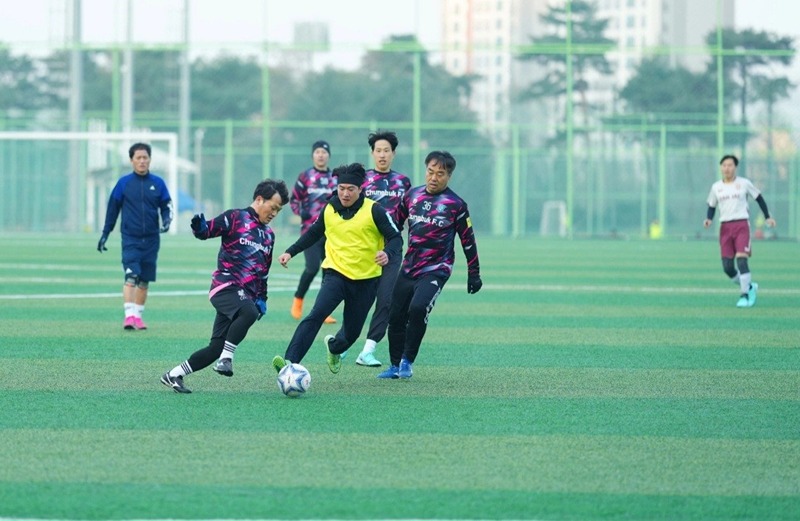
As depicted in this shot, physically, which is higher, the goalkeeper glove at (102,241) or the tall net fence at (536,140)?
the tall net fence at (536,140)

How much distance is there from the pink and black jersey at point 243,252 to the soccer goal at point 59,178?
34.0 metres

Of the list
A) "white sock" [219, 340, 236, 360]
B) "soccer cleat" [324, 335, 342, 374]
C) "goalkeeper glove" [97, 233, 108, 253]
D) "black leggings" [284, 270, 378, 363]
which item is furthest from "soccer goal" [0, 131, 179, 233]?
"white sock" [219, 340, 236, 360]

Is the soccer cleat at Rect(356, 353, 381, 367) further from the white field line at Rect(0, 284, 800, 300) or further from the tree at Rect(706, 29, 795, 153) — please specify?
the tree at Rect(706, 29, 795, 153)

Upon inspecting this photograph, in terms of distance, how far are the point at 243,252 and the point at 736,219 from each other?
30.3 feet

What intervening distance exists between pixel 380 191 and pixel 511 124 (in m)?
35.0

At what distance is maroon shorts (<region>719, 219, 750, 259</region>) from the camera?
1636 centimetres

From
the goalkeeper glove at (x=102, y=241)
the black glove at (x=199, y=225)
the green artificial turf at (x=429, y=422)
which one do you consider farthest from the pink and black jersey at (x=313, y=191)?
the black glove at (x=199, y=225)

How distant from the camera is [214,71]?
63.2 metres

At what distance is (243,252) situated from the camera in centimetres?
879

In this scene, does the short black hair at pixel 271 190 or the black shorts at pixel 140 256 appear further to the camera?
the black shorts at pixel 140 256

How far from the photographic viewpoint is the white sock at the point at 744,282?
53.7 feet

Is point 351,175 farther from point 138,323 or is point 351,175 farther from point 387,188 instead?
point 138,323

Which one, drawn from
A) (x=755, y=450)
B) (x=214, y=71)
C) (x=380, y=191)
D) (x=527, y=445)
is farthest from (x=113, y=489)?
(x=214, y=71)

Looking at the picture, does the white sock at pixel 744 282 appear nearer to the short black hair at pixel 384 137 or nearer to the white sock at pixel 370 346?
the short black hair at pixel 384 137
